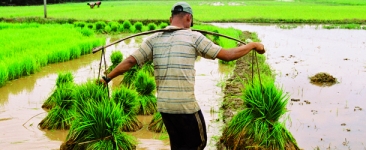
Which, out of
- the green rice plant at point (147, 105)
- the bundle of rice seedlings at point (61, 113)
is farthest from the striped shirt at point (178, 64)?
the green rice plant at point (147, 105)

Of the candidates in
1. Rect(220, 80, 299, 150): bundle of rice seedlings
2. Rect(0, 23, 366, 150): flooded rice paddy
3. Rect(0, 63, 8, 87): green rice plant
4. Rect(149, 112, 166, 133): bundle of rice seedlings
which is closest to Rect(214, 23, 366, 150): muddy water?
Rect(0, 23, 366, 150): flooded rice paddy

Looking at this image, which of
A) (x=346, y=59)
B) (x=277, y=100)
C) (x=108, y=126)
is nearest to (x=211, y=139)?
(x=277, y=100)

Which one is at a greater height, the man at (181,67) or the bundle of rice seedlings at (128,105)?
the man at (181,67)

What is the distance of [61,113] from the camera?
190 inches

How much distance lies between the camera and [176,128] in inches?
117

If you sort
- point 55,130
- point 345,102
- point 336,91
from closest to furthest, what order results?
point 55,130, point 345,102, point 336,91

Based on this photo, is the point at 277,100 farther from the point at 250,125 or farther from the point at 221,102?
the point at 221,102

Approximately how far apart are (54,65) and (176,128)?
6993 mm

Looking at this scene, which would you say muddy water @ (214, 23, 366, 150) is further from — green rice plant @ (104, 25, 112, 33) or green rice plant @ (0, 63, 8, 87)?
green rice plant @ (104, 25, 112, 33)

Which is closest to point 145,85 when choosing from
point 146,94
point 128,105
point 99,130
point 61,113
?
point 146,94

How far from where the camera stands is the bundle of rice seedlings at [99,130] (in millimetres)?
3766

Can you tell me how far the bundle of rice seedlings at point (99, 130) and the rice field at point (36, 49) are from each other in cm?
372

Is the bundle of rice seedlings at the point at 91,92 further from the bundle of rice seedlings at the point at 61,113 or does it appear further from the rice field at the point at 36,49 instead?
the rice field at the point at 36,49

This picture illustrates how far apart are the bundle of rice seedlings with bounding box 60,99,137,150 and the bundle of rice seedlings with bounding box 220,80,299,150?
3.12ft
